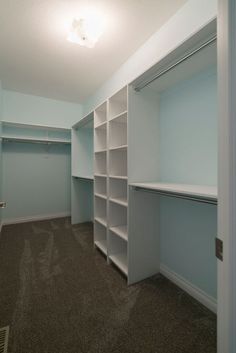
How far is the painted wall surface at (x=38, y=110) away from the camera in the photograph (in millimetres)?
3645

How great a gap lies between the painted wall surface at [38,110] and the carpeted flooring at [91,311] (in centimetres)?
274

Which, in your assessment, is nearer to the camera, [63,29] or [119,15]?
[119,15]

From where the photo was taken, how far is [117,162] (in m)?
2.39

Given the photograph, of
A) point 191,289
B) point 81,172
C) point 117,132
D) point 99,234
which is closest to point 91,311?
point 191,289

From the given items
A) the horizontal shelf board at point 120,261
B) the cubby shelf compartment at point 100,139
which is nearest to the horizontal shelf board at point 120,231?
the horizontal shelf board at point 120,261

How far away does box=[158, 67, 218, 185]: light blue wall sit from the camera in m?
1.58

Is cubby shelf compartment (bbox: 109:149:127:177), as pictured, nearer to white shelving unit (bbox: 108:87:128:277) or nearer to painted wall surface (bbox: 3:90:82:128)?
white shelving unit (bbox: 108:87:128:277)

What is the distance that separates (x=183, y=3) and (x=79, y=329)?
302cm

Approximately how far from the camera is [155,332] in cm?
136

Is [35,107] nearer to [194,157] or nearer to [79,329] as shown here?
[194,157]

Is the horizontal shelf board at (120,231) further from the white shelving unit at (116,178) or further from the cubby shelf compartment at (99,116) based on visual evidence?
the cubby shelf compartment at (99,116)

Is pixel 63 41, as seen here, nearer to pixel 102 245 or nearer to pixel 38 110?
pixel 38 110

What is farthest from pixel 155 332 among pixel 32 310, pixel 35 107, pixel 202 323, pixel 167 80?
pixel 35 107

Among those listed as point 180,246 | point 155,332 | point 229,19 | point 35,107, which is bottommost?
point 155,332
